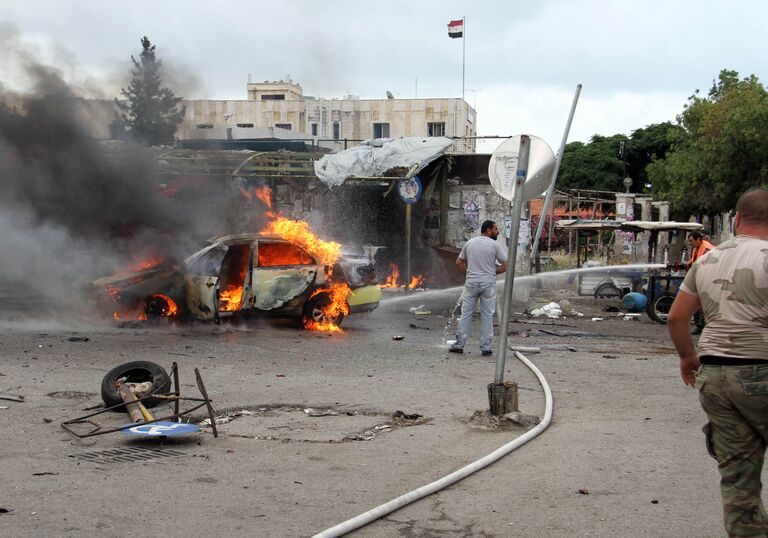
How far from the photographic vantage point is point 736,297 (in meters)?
3.58

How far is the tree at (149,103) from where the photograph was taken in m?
18.5

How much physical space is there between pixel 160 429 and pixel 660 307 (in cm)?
1192

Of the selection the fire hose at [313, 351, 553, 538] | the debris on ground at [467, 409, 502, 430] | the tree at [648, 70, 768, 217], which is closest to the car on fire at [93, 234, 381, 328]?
the debris on ground at [467, 409, 502, 430]

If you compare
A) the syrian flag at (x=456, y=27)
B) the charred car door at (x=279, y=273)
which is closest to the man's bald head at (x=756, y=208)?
the charred car door at (x=279, y=273)

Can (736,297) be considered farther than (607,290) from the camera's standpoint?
No

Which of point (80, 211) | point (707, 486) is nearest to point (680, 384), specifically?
point (707, 486)

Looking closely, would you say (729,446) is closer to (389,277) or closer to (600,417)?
(600,417)

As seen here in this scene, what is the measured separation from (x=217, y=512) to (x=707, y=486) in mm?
2970

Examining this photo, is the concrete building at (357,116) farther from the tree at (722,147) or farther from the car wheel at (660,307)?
the car wheel at (660,307)

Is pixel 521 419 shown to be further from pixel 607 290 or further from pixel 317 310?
pixel 607 290

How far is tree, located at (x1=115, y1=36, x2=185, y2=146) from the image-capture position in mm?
18500

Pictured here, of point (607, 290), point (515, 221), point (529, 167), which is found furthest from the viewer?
point (607, 290)

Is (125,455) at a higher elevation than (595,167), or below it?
below

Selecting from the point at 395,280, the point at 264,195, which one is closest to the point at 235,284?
the point at 264,195
